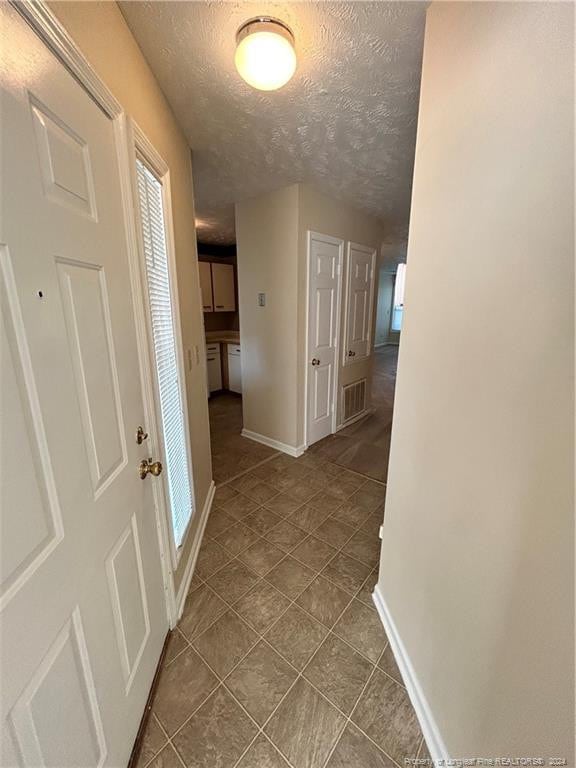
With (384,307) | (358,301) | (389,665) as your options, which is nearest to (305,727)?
(389,665)

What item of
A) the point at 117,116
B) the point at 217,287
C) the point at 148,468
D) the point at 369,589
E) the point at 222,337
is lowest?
the point at 369,589

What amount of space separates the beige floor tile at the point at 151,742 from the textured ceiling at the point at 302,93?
2.45 metres

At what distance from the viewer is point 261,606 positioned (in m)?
1.50

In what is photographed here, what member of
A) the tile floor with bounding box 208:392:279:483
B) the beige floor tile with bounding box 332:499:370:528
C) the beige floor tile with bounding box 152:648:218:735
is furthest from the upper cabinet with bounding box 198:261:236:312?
the beige floor tile with bounding box 152:648:218:735

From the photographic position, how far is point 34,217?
1.95 feet

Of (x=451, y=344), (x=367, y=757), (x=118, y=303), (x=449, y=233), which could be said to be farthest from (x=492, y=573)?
(x=118, y=303)

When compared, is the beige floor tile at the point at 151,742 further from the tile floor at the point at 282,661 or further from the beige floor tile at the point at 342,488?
the beige floor tile at the point at 342,488

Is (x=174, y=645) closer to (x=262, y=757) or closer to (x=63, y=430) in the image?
(x=262, y=757)

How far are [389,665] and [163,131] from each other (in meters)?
2.56

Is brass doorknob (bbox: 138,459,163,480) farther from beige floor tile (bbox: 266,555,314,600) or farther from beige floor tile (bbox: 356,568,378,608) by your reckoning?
beige floor tile (bbox: 356,568,378,608)

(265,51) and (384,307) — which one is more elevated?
(265,51)

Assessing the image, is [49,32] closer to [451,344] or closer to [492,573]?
[451,344]

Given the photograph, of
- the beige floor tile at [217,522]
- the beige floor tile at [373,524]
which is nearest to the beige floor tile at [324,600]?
the beige floor tile at [373,524]

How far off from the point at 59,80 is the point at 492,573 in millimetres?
1532
